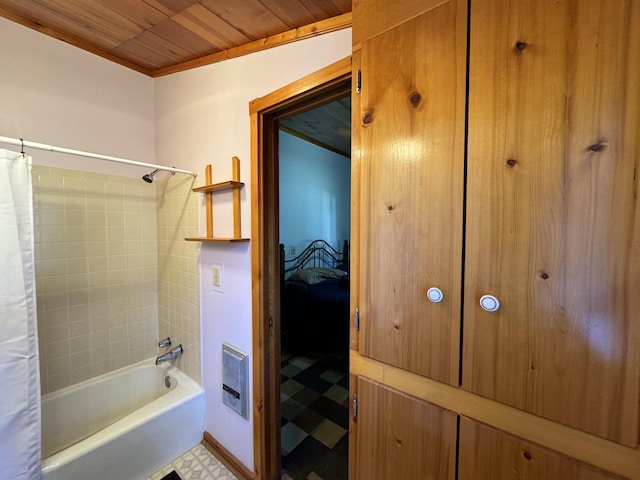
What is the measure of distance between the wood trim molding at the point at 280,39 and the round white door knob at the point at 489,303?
3.89ft

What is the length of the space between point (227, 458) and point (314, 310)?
5.16ft

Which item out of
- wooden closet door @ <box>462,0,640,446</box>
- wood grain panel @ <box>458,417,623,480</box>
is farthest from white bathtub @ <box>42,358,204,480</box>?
wooden closet door @ <box>462,0,640,446</box>

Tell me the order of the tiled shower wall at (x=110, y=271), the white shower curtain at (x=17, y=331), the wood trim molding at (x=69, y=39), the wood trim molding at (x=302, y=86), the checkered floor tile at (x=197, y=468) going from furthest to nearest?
the tiled shower wall at (x=110, y=271)
the checkered floor tile at (x=197, y=468)
the wood trim molding at (x=69, y=39)
the white shower curtain at (x=17, y=331)
the wood trim molding at (x=302, y=86)

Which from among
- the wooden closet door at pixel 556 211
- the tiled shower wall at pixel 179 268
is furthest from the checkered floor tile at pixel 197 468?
the wooden closet door at pixel 556 211

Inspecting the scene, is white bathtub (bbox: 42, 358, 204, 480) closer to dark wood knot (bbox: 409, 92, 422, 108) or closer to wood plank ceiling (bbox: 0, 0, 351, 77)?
dark wood knot (bbox: 409, 92, 422, 108)

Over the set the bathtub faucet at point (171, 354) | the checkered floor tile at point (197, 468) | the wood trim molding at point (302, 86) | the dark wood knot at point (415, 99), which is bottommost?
the checkered floor tile at point (197, 468)

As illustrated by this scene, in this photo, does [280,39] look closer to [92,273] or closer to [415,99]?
[415,99]

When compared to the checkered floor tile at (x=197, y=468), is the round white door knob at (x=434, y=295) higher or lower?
higher

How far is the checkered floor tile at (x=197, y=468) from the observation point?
5.25 feet

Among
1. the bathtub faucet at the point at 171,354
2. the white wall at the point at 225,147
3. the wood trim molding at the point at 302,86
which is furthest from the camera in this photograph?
the bathtub faucet at the point at 171,354

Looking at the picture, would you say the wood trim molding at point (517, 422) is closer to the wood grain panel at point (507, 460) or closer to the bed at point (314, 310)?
the wood grain panel at point (507, 460)

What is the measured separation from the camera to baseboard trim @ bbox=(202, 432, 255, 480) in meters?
1.56

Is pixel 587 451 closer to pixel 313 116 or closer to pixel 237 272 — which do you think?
pixel 237 272

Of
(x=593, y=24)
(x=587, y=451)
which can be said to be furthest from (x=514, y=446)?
(x=593, y=24)
